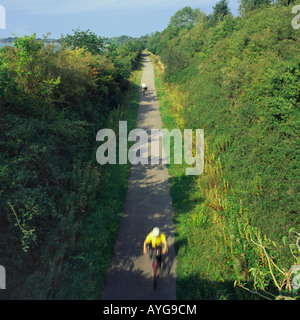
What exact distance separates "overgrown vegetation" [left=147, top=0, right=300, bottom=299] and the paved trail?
35 cm

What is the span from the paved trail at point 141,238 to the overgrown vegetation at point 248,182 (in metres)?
0.35

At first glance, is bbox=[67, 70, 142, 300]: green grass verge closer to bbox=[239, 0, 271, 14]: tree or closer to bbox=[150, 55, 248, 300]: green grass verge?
bbox=[150, 55, 248, 300]: green grass verge

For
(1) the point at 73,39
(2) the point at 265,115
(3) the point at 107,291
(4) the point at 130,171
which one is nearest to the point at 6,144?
(3) the point at 107,291

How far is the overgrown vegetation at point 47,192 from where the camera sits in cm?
508

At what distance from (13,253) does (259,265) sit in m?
5.89

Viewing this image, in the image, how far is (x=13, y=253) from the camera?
199 inches

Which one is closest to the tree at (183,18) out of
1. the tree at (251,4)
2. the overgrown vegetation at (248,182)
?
the tree at (251,4)

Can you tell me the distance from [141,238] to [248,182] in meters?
4.00

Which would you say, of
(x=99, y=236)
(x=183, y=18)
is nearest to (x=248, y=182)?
(x=99, y=236)

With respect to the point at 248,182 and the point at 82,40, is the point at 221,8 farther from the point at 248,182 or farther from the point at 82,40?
the point at 248,182

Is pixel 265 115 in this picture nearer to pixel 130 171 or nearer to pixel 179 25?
pixel 130 171

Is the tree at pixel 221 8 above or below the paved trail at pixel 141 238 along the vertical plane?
above

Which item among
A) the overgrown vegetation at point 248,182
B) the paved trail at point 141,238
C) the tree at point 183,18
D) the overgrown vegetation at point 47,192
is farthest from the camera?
the tree at point 183,18

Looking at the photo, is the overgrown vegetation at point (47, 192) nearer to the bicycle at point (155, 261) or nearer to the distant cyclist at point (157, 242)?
the bicycle at point (155, 261)
